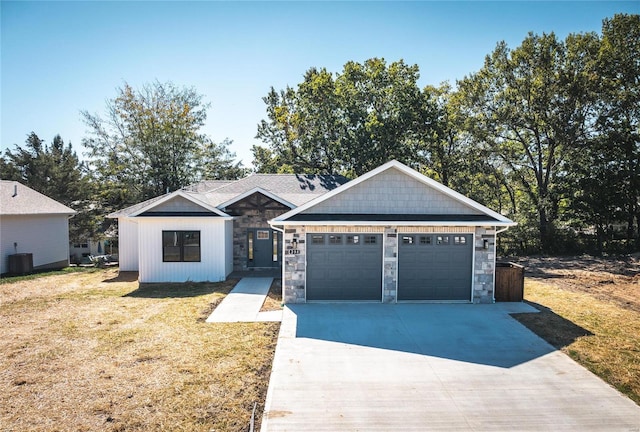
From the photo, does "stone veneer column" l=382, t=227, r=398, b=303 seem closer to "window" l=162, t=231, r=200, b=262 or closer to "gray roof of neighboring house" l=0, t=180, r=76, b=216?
"window" l=162, t=231, r=200, b=262

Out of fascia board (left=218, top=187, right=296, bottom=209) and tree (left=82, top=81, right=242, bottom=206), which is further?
tree (left=82, top=81, right=242, bottom=206)

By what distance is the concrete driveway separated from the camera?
5496 mm

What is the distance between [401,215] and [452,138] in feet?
70.5

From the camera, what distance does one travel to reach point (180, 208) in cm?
1525

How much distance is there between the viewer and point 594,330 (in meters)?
9.53

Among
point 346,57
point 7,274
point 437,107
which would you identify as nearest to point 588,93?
point 437,107

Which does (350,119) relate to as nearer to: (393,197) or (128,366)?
(393,197)

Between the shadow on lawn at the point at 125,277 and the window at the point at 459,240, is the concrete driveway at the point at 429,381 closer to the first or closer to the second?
the window at the point at 459,240

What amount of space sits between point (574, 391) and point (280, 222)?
8033 millimetres

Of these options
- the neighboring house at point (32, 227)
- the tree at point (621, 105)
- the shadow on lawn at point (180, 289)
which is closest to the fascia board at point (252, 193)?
the shadow on lawn at point (180, 289)

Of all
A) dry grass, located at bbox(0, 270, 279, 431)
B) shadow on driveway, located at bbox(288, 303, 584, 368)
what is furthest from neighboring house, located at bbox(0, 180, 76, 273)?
shadow on driveway, located at bbox(288, 303, 584, 368)

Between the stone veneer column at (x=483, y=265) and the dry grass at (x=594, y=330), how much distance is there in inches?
55.3

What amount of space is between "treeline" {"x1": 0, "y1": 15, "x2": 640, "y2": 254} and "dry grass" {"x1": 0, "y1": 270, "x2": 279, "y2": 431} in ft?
62.2

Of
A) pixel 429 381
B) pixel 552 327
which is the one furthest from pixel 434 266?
pixel 429 381
